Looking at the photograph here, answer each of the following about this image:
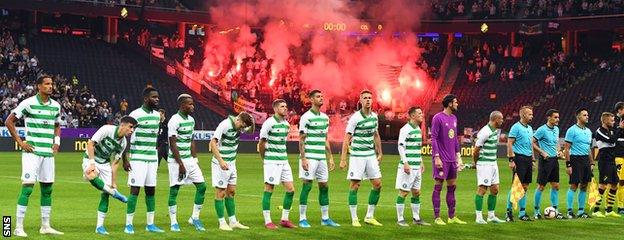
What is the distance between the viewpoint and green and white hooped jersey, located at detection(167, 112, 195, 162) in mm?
18219

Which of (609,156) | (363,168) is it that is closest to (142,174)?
(363,168)

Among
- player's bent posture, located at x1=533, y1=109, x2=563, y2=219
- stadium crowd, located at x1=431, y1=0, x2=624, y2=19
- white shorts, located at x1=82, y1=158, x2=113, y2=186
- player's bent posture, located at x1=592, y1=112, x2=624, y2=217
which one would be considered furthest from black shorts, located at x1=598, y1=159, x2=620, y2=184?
stadium crowd, located at x1=431, y1=0, x2=624, y2=19

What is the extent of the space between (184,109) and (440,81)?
5434cm

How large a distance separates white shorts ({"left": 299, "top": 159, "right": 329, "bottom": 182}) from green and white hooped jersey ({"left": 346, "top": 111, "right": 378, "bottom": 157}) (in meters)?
0.72

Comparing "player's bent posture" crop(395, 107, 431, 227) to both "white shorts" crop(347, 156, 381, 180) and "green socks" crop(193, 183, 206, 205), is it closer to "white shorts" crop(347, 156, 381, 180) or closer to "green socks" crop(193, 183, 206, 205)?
"white shorts" crop(347, 156, 381, 180)

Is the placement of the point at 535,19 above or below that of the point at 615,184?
above

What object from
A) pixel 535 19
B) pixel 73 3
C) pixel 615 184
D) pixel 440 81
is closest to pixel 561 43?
pixel 535 19

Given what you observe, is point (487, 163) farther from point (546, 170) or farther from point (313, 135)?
point (313, 135)

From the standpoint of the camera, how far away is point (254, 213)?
72.5 ft

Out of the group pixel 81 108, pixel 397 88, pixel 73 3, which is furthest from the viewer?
pixel 397 88

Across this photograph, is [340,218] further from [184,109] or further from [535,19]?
[535,19]

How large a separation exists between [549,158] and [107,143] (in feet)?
31.2

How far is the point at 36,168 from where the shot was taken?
1700cm

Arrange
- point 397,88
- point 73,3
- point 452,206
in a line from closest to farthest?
point 452,206 < point 73,3 < point 397,88
